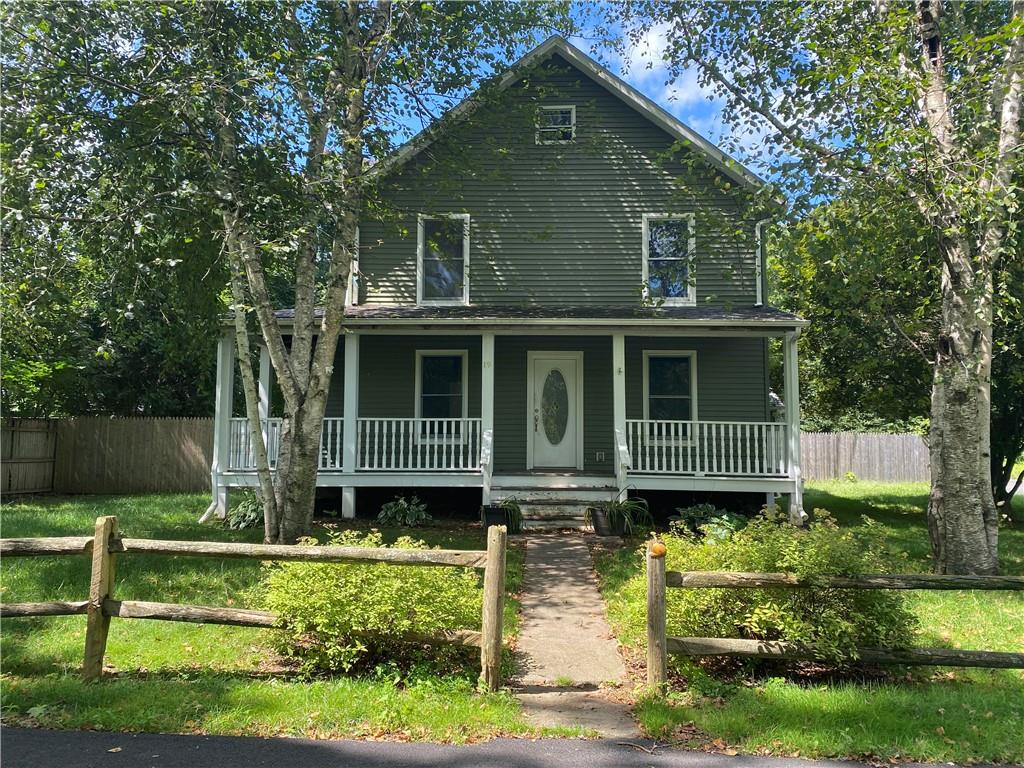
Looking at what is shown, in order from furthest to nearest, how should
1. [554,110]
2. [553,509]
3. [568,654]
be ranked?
[554,110]
[553,509]
[568,654]

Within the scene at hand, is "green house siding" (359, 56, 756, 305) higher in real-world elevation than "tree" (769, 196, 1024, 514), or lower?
higher

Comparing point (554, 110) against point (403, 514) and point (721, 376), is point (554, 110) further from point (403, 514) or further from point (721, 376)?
point (403, 514)

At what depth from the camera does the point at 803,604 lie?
192 inches

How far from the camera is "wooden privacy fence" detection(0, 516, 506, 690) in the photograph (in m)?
4.66

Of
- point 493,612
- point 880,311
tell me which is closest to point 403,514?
point 493,612

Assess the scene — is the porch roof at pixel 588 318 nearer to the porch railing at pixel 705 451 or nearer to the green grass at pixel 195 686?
the porch railing at pixel 705 451

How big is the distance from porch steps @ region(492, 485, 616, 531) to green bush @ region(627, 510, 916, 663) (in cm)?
573

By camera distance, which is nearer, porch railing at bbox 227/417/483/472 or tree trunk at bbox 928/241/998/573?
tree trunk at bbox 928/241/998/573

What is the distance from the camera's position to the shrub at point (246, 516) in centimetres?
1127

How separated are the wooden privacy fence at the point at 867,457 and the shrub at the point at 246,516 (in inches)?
Result: 748

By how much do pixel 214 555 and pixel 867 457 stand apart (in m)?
24.3

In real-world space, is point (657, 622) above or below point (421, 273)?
below

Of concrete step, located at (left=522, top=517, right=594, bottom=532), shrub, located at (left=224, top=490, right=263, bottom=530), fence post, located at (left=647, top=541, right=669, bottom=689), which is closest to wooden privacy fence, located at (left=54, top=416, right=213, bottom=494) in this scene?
shrub, located at (left=224, top=490, right=263, bottom=530)

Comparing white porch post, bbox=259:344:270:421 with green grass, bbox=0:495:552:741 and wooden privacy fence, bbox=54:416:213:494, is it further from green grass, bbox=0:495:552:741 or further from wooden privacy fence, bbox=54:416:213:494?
wooden privacy fence, bbox=54:416:213:494
